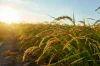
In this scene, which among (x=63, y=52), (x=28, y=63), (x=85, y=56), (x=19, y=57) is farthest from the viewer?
(x=19, y=57)

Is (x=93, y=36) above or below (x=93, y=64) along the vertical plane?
above

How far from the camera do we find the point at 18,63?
3717mm

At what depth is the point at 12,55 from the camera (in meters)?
4.34

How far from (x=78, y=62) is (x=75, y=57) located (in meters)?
0.07

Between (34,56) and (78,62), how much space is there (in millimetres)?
1440

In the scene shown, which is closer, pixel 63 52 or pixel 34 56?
pixel 63 52

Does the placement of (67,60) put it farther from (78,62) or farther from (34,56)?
(34,56)

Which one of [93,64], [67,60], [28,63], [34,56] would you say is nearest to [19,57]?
[34,56]

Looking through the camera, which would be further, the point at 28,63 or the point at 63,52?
the point at 28,63

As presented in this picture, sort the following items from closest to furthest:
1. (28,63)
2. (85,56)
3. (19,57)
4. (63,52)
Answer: (85,56), (63,52), (28,63), (19,57)

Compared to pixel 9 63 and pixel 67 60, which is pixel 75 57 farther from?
pixel 9 63

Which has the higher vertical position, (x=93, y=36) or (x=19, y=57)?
(x=93, y=36)

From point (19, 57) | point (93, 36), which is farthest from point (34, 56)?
point (93, 36)

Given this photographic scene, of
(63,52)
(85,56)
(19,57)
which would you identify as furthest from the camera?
(19,57)
